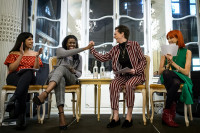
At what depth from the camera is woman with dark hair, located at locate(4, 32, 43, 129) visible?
1.99m

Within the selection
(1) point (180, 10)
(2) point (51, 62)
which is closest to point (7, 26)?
(2) point (51, 62)

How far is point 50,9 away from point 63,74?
2.41 meters

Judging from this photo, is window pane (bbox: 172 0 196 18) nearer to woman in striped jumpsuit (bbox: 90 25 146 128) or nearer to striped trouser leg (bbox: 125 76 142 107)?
woman in striped jumpsuit (bbox: 90 25 146 128)

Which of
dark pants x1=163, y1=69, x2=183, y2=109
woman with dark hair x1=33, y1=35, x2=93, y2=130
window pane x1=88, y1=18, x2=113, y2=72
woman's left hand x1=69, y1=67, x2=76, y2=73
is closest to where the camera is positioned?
woman with dark hair x1=33, y1=35, x2=93, y2=130

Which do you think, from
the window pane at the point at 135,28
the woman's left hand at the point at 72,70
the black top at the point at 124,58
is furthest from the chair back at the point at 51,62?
the window pane at the point at 135,28

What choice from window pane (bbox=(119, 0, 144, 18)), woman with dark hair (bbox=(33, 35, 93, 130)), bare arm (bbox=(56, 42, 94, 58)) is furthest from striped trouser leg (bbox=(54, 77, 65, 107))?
window pane (bbox=(119, 0, 144, 18))

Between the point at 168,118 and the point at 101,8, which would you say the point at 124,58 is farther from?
the point at 101,8

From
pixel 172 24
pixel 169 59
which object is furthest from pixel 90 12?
pixel 169 59

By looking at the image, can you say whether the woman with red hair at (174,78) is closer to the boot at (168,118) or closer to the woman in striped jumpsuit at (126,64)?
the boot at (168,118)

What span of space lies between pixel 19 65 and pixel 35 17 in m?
1.88

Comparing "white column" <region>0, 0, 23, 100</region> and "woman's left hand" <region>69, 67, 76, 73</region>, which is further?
"white column" <region>0, 0, 23, 100</region>

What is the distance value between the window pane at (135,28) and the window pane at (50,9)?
4.70 ft

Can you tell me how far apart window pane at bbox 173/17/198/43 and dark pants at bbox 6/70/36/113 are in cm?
323

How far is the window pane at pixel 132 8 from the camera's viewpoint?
161 inches
